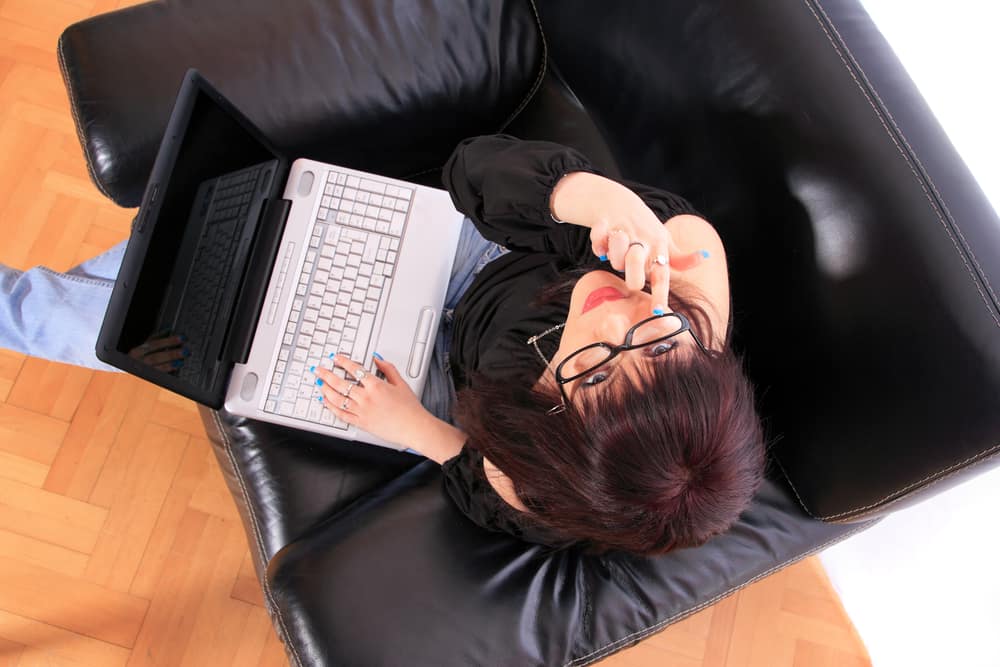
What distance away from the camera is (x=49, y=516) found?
4.56ft

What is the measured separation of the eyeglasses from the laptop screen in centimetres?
53

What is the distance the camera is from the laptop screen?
83 cm

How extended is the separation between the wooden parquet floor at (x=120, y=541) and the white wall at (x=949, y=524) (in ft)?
0.80

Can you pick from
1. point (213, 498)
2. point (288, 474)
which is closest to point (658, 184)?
point (288, 474)

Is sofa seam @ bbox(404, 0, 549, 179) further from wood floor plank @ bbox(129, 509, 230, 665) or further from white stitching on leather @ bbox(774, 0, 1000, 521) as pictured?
wood floor plank @ bbox(129, 509, 230, 665)

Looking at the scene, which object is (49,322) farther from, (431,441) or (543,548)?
(543,548)

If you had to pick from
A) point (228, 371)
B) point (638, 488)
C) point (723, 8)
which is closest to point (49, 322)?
point (228, 371)

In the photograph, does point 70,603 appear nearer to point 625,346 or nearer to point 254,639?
point 254,639

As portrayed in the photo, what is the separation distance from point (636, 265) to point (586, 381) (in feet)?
0.43

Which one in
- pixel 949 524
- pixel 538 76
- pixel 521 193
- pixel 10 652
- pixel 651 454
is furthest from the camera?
pixel 10 652

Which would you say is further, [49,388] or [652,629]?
[49,388]

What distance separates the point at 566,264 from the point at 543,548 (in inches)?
16.4

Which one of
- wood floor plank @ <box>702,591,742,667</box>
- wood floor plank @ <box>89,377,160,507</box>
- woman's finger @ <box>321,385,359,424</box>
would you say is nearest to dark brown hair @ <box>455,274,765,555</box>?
woman's finger @ <box>321,385,359,424</box>

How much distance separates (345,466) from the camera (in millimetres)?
Result: 1064
